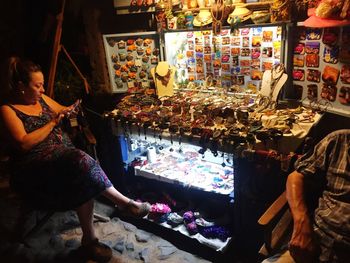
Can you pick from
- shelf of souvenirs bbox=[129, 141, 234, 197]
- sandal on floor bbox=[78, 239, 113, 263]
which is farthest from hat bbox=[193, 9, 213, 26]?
sandal on floor bbox=[78, 239, 113, 263]

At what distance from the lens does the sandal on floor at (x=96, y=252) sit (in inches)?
104

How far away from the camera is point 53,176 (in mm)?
2479

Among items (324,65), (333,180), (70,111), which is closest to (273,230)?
(333,180)

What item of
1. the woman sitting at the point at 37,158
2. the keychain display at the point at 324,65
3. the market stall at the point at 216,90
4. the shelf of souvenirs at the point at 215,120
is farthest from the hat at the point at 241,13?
the woman sitting at the point at 37,158

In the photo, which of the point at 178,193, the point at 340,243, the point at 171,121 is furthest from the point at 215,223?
the point at 340,243

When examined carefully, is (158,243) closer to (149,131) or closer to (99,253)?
(99,253)

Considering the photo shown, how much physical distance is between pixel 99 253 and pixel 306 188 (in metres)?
1.79

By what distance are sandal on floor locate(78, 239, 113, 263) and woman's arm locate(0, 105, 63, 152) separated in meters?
1.00

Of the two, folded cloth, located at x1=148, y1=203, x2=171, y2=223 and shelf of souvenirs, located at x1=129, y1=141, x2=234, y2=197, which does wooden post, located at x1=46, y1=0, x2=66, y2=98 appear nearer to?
shelf of souvenirs, located at x1=129, y1=141, x2=234, y2=197

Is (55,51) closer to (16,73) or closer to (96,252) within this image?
(16,73)

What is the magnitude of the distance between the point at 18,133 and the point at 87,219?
0.92 metres

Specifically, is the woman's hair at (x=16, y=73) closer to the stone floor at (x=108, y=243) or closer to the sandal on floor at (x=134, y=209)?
the sandal on floor at (x=134, y=209)

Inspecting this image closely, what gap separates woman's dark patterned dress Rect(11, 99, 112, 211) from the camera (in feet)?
8.13

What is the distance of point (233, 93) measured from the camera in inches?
124
